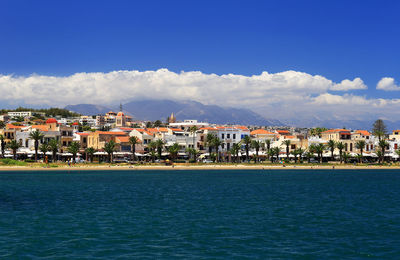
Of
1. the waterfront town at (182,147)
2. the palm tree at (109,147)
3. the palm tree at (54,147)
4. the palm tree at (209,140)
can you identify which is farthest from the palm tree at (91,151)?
the palm tree at (209,140)

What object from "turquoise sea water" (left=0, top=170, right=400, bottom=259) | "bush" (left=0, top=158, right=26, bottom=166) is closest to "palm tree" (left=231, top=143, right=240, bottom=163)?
"bush" (left=0, top=158, right=26, bottom=166)

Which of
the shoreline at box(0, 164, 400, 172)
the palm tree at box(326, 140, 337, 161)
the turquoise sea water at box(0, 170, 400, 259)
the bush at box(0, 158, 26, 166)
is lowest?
the turquoise sea water at box(0, 170, 400, 259)

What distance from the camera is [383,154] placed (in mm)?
128500

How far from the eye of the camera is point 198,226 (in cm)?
Answer: 3353

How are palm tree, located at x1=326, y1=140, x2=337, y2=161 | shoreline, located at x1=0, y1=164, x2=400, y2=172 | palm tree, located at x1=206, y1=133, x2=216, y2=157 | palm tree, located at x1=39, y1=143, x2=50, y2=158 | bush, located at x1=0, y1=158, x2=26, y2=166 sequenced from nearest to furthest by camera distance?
shoreline, located at x1=0, y1=164, x2=400, y2=172, bush, located at x1=0, y1=158, x2=26, y2=166, palm tree, located at x1=39, y1=143, x2=50, y2=158, palm tree, located at x1=326, y1=140, x2=337, y2=161, palm tree, located at x1=206, y1=133, x2=216, y2=157

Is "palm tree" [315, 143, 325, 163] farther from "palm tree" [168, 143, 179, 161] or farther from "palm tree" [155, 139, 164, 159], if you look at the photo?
"palm tree" [155, 139, 164, 159]

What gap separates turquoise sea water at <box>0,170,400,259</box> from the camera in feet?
84.0

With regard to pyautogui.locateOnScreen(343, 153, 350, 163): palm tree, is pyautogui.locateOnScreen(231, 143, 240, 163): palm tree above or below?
above

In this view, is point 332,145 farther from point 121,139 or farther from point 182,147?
point 121,139

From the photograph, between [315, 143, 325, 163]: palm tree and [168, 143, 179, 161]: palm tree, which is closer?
[168, 143, 179, 161]: palm tree

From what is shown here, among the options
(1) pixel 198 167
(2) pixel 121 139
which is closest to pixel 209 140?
(1) pixel 198 167

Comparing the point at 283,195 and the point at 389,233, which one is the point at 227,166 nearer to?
the point at 283,195

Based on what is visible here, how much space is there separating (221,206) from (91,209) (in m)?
12.0

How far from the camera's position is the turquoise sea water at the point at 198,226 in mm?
25594
